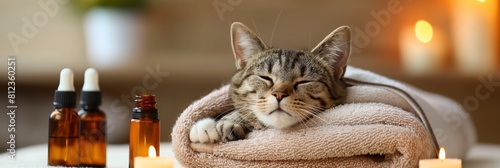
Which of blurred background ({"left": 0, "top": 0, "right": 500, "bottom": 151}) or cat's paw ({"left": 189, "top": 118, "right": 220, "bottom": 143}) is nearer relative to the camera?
cat's paw ({"left": 189, "top": 118, "right": 220, "bottom": 143})

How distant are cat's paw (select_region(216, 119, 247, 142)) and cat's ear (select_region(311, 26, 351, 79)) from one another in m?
0.21

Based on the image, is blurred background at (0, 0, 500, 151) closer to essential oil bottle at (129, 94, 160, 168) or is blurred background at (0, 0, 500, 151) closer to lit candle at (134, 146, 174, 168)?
essential oil bottle at (129, 94, 160, 168)

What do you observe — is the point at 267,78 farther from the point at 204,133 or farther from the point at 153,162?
the point at 153,162

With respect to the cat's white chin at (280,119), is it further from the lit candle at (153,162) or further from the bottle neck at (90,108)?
the bottle neck at (90,108)

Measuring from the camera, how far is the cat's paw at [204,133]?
125 centimetres

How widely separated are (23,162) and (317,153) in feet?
2.22

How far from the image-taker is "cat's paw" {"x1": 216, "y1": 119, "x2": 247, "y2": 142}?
1.27 meters

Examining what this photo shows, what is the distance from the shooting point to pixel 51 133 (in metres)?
1.43

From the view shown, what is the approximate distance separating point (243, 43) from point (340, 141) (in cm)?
31

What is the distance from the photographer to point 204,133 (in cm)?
125

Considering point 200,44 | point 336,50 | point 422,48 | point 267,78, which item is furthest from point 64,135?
point 422,48

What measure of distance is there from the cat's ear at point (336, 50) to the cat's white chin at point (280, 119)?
0.53 feet

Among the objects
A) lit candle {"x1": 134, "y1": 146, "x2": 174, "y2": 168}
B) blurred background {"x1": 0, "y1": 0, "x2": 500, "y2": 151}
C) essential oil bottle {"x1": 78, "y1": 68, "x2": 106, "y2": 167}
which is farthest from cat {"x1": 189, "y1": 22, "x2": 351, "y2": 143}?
blurred background {"x1": 0, "y1": 0, "x2": 500, "y2": 151}

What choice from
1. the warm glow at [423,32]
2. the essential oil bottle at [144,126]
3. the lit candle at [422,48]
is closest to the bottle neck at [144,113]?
the essential oil bottle at [144,126]
